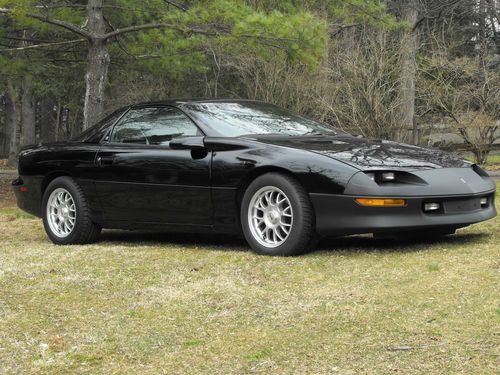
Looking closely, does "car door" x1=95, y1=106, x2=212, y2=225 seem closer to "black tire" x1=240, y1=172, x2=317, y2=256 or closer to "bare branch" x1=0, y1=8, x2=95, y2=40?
"black tire" x1=240, y1=172, x2=317, y2=256

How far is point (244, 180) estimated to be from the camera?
6238 mm

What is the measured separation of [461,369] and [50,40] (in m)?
14.4

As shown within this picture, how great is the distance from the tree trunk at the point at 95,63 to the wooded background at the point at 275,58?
0.02m

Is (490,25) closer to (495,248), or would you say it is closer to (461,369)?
(495,248)

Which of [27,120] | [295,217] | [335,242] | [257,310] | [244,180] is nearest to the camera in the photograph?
[257,310]

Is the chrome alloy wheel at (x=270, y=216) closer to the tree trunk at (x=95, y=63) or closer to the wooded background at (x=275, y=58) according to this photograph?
the wooded background at (x=275, y=58)

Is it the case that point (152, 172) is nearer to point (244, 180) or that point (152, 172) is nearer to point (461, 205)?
point (244, 180)

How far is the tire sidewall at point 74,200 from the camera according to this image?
24.2ft

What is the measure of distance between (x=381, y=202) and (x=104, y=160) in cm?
277

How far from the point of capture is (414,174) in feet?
19.0

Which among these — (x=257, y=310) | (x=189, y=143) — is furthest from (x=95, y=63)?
(x=257, y=310)

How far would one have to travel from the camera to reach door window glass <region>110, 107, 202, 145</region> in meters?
6.87

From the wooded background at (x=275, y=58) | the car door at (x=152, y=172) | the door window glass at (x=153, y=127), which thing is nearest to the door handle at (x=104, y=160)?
the car door at (x=152, y=172)

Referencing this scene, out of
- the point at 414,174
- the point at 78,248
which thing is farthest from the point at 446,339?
the point at 78,248
